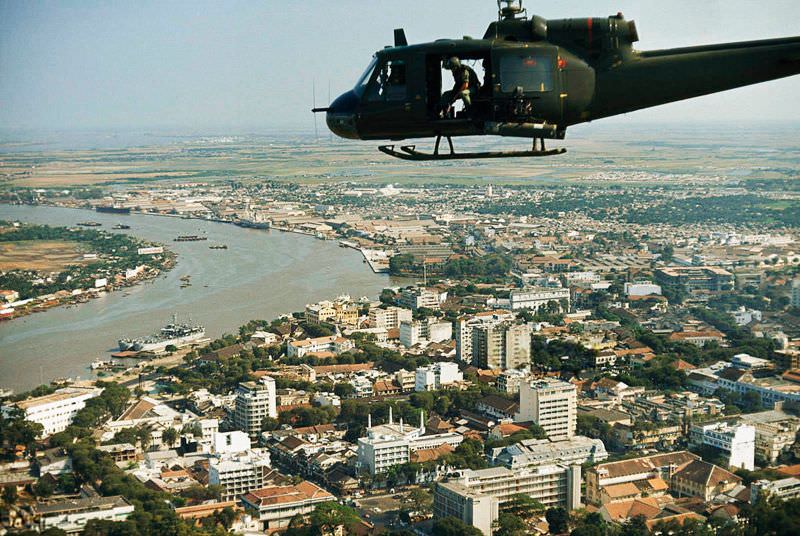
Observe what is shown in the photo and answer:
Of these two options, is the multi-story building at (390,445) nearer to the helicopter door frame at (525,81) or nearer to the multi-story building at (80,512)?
the multi-story building at (80,512)

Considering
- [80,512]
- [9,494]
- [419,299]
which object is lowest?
[419,299]

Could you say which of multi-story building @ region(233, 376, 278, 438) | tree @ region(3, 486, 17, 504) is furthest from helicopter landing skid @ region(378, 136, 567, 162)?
multi-story building @ region(233, 376, 278, 438)

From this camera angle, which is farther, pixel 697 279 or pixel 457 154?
pixel 697 279

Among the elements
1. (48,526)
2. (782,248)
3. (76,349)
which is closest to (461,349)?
(76,349)

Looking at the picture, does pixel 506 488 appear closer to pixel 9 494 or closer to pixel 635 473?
pixel 635 473

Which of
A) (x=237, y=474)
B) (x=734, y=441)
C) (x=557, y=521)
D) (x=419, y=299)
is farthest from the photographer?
(x=419, y=299)

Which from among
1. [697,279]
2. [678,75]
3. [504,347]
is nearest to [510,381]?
[504,347]

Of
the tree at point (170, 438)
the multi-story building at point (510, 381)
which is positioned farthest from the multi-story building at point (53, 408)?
the multi-story building at point (510, 381)

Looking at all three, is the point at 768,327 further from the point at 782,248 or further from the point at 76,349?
the point at 76,349
